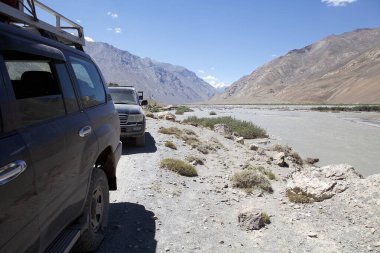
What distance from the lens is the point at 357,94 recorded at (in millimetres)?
121062

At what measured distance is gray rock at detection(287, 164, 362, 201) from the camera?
759 cm

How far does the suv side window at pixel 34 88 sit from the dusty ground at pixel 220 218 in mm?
2267

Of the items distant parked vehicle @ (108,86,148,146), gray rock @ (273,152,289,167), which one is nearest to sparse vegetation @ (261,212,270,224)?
distant parked vehicle @ (108,86,148,146)

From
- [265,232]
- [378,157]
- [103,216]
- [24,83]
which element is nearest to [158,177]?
[265,232]

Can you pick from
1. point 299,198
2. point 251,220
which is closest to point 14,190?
point 251,220

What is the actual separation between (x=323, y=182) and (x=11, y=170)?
7.14 metres

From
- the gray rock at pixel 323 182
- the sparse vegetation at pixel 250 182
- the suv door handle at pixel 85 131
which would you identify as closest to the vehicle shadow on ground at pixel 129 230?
the suv door handle at pixel 85 131

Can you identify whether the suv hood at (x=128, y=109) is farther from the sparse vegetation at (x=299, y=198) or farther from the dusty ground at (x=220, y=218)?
the sparse vegetation at (x=299, y=198)

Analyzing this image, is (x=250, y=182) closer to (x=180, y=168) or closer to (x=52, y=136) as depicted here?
(x=180, y=168)

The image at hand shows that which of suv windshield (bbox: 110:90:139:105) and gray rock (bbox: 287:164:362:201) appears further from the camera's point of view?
suv windshield (bbox: 110:90:139:105)

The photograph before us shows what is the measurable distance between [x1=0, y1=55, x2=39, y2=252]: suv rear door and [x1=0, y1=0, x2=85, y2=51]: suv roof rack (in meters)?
0.81

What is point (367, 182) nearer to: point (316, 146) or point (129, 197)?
point (129, 197)

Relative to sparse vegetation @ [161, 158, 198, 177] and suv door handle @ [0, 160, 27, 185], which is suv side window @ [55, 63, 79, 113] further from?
sparse vegetation @ [161, 158, 198, 177]

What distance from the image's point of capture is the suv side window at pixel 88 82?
13.3 feet
